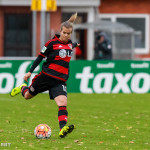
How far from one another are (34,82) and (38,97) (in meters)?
9.01

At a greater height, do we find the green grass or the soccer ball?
the soccer ball

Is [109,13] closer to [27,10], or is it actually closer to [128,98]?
[27,10]

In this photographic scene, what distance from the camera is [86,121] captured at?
12.8 metres

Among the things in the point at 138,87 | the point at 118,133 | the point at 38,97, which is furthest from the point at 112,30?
the point at 118,133

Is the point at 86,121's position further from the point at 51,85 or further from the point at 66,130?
the point at 66,130

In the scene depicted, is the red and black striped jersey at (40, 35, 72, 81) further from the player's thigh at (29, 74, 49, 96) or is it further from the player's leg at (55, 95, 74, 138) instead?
the player's leg at (55, 95, 74, 138)

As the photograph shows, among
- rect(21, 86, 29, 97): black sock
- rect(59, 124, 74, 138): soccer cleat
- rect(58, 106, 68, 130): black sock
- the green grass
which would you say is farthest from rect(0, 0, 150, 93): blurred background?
rect(59, 124, 74, 138): soccer cleat

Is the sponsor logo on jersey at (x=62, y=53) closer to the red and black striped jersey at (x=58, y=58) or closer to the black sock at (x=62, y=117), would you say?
the red and black striped jersey at (x=58, y=58)

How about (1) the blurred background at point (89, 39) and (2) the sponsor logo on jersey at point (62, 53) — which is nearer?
(2) the sponsor logo on jersey at point (62, 53)

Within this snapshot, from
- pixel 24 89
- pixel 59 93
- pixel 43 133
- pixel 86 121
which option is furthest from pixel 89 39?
pixel 43 133

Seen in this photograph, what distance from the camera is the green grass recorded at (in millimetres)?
9305

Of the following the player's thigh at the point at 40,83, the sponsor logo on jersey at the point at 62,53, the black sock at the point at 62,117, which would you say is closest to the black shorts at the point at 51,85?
the player's thigh at the point at 40,83

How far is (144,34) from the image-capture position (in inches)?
1293

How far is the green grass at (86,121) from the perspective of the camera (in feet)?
30.5
